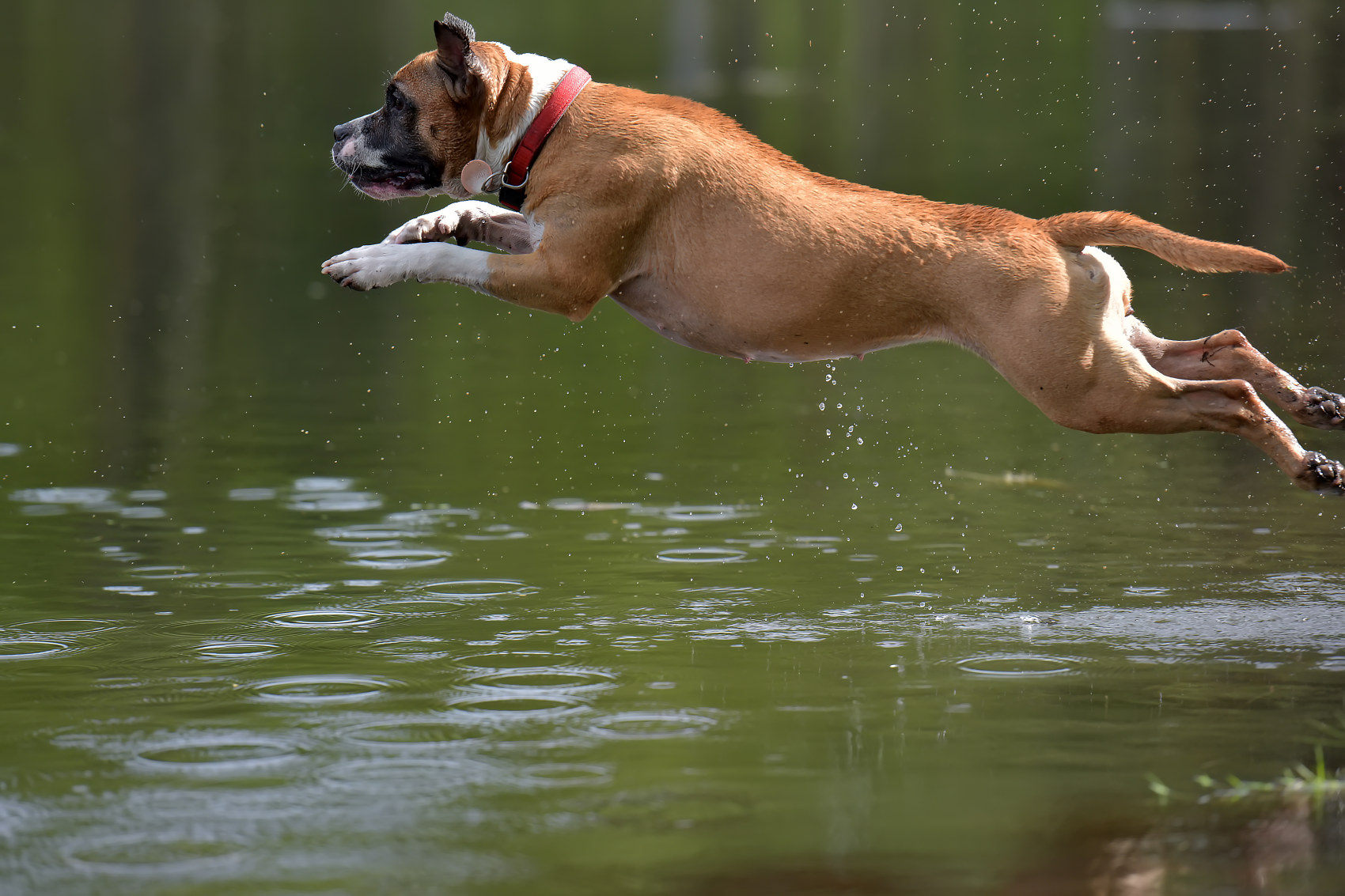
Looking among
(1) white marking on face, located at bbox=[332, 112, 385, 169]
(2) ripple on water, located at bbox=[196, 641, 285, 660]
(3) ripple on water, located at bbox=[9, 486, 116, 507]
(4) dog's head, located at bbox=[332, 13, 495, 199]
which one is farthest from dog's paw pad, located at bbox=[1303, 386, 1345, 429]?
(3) ripple on water, located at bbox=[9, 486, 116, 507]

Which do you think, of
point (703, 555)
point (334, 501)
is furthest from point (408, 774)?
point (334, 501)

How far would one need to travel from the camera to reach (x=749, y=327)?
771cm

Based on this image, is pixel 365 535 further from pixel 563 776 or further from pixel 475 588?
pixel 563 776

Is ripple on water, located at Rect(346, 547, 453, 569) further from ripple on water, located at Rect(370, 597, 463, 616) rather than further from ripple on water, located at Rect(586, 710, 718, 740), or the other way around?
ripple on water, located at Rect(586, 710, 718, 740)

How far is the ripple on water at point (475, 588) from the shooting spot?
26.6 ft

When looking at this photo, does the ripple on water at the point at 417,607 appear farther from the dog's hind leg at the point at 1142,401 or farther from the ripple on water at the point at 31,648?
the dog's hind leg at the point at 1142,401

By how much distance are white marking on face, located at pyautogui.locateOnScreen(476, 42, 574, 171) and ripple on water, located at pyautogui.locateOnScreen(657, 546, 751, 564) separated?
6.66 ft

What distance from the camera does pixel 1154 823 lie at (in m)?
5.27

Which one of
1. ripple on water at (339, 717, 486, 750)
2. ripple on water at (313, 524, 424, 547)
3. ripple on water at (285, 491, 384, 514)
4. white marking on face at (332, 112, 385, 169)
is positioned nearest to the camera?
ripple on water at (339, 717, 486, 750)

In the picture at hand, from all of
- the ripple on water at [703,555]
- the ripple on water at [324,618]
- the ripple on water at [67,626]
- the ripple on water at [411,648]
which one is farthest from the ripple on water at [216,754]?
the ripple on water at [703,555]

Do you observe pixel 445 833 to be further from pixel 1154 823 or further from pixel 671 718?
pixel 1154 823

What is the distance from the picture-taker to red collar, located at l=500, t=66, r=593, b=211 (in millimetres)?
7598

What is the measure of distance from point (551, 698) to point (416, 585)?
6.21ft

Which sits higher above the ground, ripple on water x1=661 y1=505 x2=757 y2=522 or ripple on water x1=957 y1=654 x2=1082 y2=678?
ripple on water x1=661 y1=505 x2=757 y2=522
